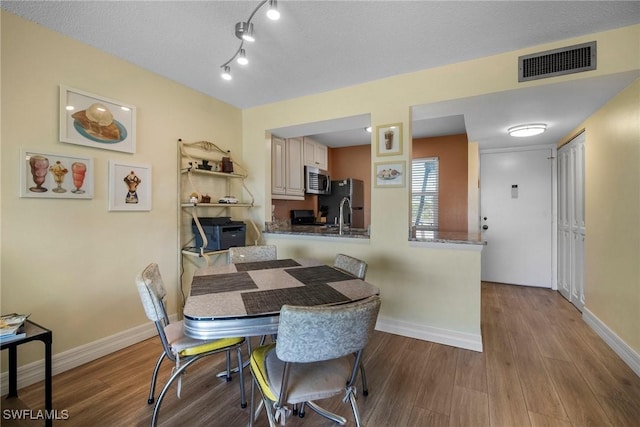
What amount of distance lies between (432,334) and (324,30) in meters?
2.71

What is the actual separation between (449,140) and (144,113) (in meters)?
4.29

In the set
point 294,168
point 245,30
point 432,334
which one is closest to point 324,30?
point 245,30

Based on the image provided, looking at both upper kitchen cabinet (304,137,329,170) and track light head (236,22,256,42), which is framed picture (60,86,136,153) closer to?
track light head (236,22,256,42)

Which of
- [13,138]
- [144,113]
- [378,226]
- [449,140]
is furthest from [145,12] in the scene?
[449,140]

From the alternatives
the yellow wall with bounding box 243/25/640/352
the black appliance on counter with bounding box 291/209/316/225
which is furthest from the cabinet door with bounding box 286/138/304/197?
the yellow wall with bounding box 243/25/640/352

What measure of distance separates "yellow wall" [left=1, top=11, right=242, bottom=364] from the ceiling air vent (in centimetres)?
312

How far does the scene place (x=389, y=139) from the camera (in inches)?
109

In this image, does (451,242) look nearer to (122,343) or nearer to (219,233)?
(219,233)

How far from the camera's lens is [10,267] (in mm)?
1880

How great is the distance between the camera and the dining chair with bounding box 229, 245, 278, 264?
2535 millimetres

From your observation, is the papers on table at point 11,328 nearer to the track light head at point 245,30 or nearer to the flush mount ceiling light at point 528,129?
the track light head at point 245,30

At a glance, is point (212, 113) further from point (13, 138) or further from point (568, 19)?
point (568, 19)

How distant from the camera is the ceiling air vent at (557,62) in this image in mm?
2051

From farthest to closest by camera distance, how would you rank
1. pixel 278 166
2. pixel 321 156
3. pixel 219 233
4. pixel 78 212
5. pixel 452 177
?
pixel 321 156
pixel 452 177
pixel 278 166
pixel 219 233
pixel 78 212
